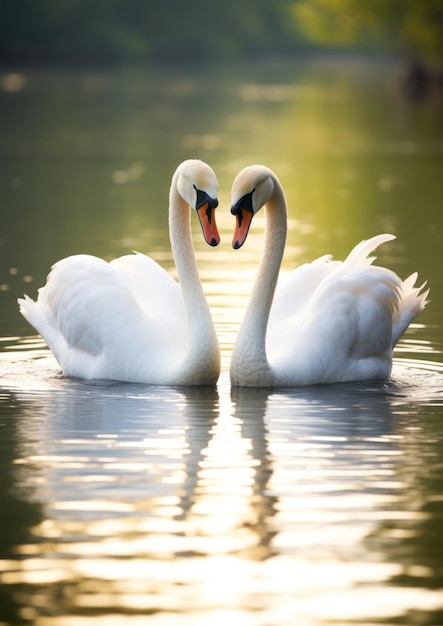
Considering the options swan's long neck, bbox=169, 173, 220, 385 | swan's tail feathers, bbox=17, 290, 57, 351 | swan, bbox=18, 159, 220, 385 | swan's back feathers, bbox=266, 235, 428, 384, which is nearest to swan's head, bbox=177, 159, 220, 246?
swan, bbox=18, 159, 220, 385

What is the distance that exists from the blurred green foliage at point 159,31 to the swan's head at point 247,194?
57.6m

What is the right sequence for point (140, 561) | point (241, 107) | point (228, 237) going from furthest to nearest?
point (241, 107) → point (228, 237) → point (140, 561)

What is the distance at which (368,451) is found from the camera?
313 inches

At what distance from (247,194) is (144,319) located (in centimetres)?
101

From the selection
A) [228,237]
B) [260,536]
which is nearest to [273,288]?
[260,536]

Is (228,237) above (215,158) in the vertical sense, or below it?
below

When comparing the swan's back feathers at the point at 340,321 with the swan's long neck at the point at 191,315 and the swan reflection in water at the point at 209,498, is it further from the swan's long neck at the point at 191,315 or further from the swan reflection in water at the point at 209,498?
the swan's long neck at the point at 191,315

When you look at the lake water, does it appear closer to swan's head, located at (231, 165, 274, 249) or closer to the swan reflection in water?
the swan reflection in water

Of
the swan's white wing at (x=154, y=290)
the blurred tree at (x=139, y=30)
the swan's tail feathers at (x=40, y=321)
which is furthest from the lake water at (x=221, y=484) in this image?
the blurred tree at (x=139, y=30)

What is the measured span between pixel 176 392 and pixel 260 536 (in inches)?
121

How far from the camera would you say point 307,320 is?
9.66 meters

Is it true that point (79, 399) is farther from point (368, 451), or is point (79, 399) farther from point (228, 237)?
point (228, 237)

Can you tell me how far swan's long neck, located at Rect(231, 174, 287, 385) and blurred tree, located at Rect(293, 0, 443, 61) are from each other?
152ft

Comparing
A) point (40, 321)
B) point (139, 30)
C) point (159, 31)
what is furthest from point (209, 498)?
point (159, 31)
